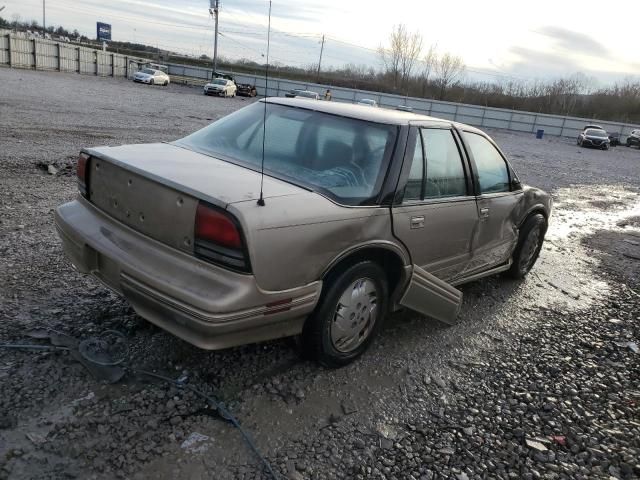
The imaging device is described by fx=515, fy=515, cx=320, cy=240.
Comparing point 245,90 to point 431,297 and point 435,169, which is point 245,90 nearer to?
point 435,169

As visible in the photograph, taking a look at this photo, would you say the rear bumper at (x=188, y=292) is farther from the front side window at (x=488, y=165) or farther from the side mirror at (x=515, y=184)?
the side mirror at (x=515, y=184)

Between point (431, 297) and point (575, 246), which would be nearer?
point (431, 297)

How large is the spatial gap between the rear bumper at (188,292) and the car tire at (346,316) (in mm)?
146

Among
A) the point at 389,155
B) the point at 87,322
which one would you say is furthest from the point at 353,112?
the point at 87,322

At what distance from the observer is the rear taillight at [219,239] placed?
8.34 ft

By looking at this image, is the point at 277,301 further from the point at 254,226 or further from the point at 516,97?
the point at 516,97

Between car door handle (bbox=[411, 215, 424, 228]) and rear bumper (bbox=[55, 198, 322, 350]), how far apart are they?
932 millimetres

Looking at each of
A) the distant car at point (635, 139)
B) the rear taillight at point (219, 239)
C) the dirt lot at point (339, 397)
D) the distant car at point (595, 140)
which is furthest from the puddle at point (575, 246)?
the distant car at point (635, 139)

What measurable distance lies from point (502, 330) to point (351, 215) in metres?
2.14

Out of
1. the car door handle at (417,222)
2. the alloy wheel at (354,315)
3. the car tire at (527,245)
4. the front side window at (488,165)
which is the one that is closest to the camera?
the alloy wheel at (354,315)

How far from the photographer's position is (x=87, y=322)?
3.48 m

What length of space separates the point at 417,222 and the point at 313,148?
2.85 feet

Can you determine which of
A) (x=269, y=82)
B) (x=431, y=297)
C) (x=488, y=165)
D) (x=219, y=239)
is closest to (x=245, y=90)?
(x=269, y=82)

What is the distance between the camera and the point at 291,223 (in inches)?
106
